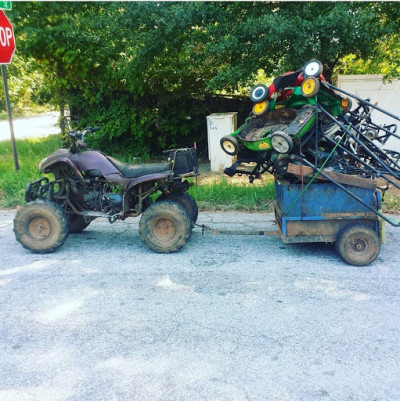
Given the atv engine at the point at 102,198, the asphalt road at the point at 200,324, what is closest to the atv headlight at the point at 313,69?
the asphalt road at the point at 200,324

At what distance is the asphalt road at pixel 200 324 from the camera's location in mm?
3305

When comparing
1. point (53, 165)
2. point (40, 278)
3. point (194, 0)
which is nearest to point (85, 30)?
point (194, 0)

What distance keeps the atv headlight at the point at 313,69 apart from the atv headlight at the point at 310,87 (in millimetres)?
114

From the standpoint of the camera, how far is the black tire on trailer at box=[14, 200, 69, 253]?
5.93 m

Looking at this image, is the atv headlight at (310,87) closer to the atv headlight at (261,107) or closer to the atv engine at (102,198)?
the atv headlight at (261,107)

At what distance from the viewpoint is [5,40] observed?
29.2 feet

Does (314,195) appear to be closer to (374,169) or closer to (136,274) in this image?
(374,169)

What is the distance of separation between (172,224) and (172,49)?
502 cm

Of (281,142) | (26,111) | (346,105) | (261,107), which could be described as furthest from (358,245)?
(26,111)

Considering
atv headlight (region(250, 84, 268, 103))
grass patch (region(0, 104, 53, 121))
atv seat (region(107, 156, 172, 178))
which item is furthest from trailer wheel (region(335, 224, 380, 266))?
grass patch (region(0, 104, 53, 121))

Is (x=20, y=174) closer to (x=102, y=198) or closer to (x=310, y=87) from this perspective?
(x=102, y=198)

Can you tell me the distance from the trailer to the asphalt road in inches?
10.3

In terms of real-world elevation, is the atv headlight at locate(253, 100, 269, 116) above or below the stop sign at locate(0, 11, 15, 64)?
below

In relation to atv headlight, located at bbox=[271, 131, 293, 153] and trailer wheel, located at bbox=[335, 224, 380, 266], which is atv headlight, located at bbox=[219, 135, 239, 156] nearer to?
atv headlight, located at bbox=[271, 131, 293, 153]
